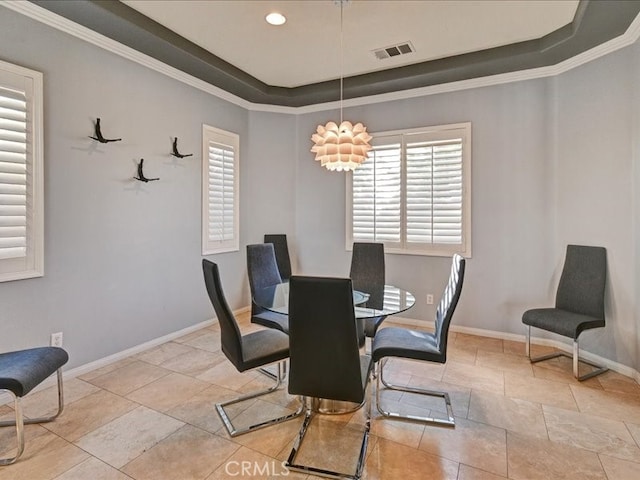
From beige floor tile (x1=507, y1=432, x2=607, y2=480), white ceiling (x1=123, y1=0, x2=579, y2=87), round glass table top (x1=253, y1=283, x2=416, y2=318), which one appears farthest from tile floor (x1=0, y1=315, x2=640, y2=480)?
white ceiling (x1=123, y1=0, x2=579, y2=87)

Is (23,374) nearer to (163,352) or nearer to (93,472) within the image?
(93,472)

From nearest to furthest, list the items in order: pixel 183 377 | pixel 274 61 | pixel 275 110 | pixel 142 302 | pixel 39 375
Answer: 1. pixel 39 375
2. pixel 183 377
3. pixel 142 302
4. pixel 274 61
5. pixel 275 110

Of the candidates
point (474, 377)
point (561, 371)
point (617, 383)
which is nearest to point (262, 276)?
point (474, 377)

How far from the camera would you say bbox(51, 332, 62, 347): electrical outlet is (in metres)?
2.68

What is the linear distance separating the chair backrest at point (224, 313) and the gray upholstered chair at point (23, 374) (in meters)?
1.05

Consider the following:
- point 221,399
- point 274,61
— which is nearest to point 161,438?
point 221,399

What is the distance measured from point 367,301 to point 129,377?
6.84ft

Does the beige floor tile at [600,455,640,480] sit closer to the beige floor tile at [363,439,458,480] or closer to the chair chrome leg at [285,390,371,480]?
the beige floor tile at [363,439,458,480]

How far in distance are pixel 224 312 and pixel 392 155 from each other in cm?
305

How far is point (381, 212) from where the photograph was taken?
4.34 m

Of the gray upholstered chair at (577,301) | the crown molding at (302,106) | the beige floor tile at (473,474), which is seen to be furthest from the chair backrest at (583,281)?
the beige floor tile at (473,474)

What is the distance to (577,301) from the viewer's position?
317 cm

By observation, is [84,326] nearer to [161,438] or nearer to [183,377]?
[183,377]

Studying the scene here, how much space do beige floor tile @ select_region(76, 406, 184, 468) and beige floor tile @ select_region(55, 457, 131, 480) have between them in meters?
0.04
